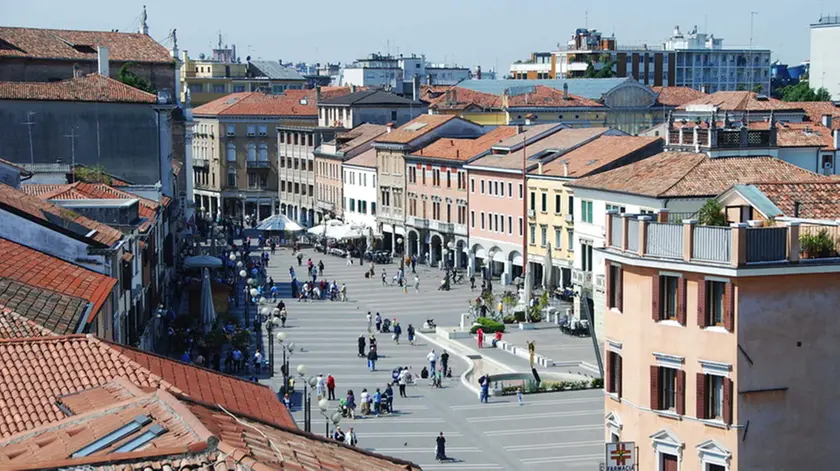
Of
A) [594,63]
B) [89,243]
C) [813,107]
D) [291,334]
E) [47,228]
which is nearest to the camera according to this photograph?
[47,228]

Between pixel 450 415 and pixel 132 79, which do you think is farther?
pixel 132 79

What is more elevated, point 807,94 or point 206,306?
point 807,94

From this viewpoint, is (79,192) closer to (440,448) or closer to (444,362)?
(444,362)

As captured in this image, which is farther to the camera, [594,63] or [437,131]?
[594,63]

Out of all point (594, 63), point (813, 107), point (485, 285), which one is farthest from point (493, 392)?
point (594, 63)

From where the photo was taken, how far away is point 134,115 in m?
62.4

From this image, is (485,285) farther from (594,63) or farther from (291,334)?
(594,63)

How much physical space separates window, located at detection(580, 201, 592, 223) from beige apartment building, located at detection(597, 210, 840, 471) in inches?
1408

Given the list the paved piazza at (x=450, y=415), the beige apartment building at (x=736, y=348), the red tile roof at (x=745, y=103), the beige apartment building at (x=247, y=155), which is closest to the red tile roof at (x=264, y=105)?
the beige apartment building at (x=247, y=155)

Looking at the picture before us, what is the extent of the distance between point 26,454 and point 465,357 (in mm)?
39737

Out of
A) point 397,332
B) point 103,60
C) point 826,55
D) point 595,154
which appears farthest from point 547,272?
point 826,55

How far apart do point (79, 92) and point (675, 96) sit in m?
78.7

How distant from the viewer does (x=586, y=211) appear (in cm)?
6544

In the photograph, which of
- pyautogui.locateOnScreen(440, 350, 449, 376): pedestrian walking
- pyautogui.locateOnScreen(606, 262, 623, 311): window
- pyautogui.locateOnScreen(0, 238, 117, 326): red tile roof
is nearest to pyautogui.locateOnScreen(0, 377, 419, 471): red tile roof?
pyautogui.locateOnScreen(0, 238, 117, 326): red tile roof
